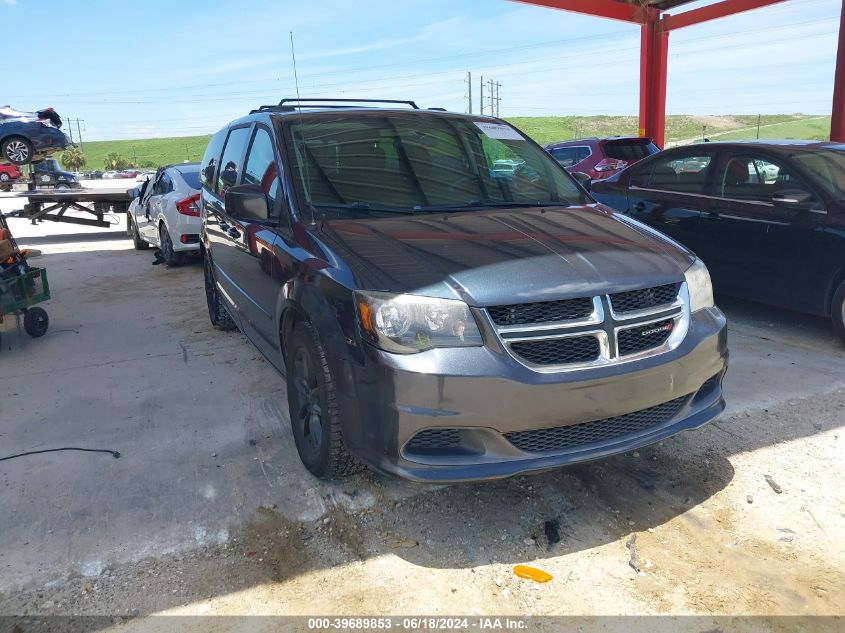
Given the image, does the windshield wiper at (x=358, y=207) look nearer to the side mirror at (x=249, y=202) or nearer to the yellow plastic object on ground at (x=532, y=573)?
the side mirror at (x=249, y=202)

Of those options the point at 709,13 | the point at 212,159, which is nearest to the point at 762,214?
the point at 212,159

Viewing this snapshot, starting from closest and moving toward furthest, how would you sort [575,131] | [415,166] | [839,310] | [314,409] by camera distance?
1. [314,409]
2. [415,166]
3. [839,310]
4. [575,131]

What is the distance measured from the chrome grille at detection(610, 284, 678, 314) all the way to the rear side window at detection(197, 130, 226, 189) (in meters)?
3.70

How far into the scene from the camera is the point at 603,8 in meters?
13.9

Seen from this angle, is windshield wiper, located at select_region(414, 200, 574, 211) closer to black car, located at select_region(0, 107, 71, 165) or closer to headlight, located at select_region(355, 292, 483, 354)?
headlight, located at select_region(355, 292, 483, 354)

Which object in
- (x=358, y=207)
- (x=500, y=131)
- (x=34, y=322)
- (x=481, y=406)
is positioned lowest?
(x=34, y=322)

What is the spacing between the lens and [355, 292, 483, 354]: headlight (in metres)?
2.63

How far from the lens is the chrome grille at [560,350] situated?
8.68 feet

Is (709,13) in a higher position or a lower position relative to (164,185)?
higher

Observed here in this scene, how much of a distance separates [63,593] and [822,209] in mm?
5428

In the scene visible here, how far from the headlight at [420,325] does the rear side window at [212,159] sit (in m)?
3.33

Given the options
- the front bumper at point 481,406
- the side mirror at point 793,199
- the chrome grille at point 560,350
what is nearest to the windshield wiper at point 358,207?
the front bumper at point 481,406

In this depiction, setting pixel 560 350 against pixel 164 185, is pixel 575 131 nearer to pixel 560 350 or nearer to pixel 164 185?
pixel 164 185

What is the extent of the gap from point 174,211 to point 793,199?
800 centimetres
